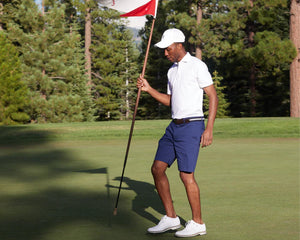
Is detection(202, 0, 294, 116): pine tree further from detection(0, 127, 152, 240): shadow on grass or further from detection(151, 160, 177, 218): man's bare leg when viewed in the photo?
detection(151, 160, 177, 218): man's bare leg

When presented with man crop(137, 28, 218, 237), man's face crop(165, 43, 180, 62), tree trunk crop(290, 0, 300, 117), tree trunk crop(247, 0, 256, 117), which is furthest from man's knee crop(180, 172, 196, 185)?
tree trunk crop(247, 0, 256, 117)

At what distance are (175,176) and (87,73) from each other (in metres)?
36.3

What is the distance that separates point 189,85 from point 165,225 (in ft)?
4.44

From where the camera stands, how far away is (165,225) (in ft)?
18.6

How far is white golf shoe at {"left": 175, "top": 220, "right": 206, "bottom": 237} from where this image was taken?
543cm

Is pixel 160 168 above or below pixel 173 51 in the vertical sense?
below

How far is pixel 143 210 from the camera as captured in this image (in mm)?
6801

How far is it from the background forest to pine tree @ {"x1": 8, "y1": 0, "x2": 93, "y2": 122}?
0.06 m

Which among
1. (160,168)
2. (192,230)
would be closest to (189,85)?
(160,168)

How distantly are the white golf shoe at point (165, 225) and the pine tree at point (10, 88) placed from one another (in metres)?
26.3

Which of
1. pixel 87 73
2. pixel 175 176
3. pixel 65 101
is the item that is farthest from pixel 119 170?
pixel 87 73

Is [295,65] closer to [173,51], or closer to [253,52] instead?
[253,52]

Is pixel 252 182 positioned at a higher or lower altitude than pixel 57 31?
lower

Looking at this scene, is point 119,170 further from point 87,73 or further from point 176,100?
point 87,73
